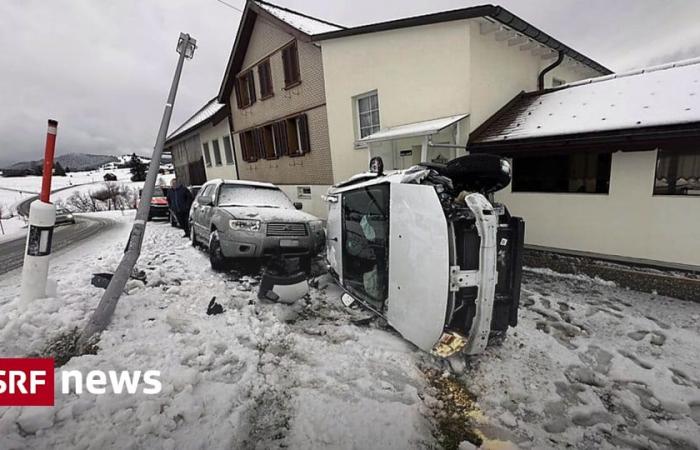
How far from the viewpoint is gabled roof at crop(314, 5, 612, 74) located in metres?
6.36

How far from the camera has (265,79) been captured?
12.8 meters

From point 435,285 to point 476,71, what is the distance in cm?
625

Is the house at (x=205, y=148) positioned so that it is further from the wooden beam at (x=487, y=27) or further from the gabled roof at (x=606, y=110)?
the gabled roof at (x=606, y=110)

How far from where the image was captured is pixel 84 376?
2590mm

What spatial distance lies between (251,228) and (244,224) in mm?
153

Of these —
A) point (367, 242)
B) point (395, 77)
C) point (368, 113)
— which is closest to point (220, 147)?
point (368, 113)

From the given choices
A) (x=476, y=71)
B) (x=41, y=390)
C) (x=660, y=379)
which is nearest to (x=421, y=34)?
(x=476, y=71)

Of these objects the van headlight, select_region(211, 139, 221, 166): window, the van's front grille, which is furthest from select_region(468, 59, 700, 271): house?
select_region(211, 139, 221, 166): window

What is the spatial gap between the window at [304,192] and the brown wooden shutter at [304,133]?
1.39 m

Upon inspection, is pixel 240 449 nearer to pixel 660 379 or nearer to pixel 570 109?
pixel 660 379

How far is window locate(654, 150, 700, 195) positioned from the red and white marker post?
876 centimetres

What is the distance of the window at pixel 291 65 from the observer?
11.1 m

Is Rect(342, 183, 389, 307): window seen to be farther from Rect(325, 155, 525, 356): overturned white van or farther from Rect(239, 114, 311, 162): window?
Rect(239, 114, 311, 162): window

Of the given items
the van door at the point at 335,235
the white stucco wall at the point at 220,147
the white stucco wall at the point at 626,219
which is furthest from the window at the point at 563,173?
the white stucco wall at the point at 220,147
